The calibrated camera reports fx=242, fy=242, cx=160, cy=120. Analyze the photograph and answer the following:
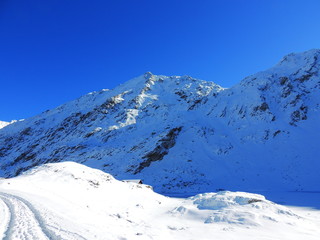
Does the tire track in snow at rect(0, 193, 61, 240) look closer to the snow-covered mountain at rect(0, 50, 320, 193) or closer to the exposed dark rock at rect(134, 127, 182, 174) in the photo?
the snow-covered mountain at rect(0, 50, 320, 193)

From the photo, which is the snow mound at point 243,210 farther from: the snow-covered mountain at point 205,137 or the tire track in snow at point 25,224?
the snow-covered mountain at point 205,137

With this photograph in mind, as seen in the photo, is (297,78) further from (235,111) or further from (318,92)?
(235,111)

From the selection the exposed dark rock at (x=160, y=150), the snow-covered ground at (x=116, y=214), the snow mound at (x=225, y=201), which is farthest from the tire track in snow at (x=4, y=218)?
the exposed dark rock at (x=160, y=150)

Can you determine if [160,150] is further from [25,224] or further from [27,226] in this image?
[27,226]

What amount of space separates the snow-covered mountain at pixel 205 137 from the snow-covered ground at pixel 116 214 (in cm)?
1991

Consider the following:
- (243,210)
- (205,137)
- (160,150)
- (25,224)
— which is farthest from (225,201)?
(205,137)

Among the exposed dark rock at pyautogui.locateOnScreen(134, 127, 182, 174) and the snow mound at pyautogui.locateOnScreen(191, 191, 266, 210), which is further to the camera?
the exposed dark rock at pyautogui.locateOnScreen(134, 127, 182, 174)

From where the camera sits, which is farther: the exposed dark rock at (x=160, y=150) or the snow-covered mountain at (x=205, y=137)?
the exposed dark rock at (x=160, y=150)

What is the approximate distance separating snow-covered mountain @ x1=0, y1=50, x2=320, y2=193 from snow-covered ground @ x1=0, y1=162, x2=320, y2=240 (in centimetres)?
1991

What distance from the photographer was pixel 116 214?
→ 12.8 m

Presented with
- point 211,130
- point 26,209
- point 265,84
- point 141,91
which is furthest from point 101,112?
point 26,209

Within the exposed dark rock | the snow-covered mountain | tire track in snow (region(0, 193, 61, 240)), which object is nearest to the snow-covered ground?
tire track in snow (region(0, 193, 61, 240))

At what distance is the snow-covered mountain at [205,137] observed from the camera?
38.7 m

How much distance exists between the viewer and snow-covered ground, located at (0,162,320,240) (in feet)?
28.2
